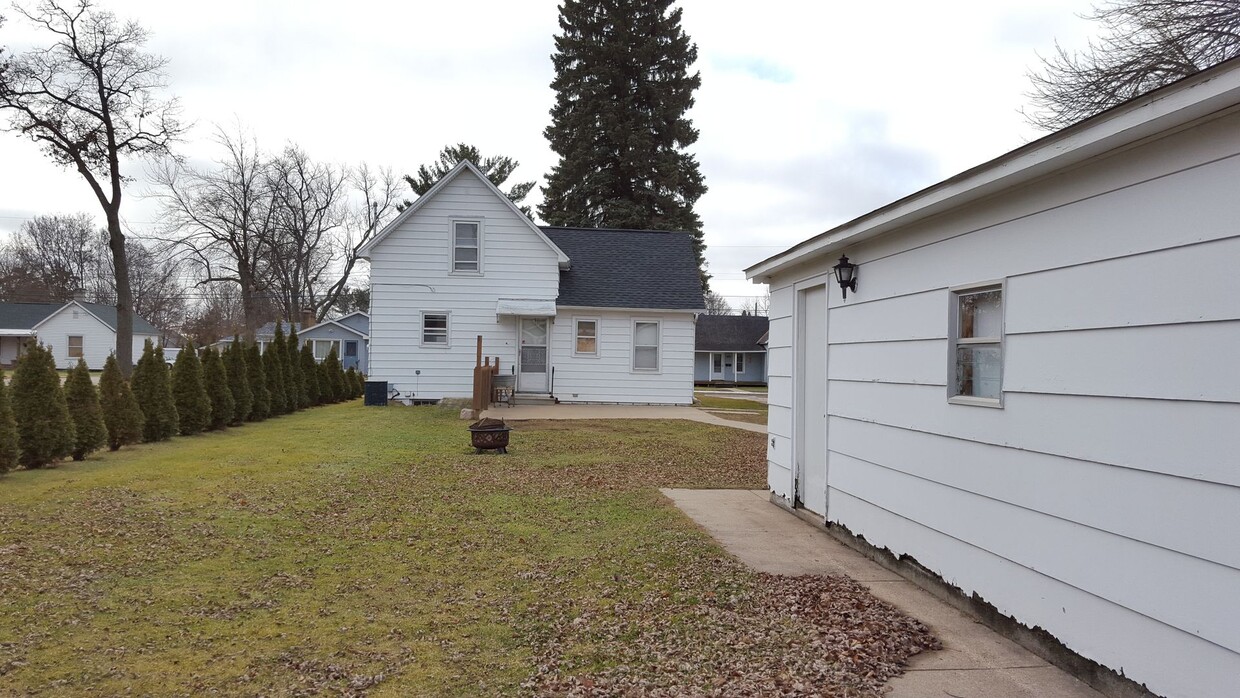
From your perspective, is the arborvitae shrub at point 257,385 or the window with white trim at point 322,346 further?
the window with white trim at point 322,346

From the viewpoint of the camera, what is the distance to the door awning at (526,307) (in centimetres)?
2033

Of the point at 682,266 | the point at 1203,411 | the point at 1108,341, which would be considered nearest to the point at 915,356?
the point at 1108,341

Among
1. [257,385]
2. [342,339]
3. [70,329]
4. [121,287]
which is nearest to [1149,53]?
[257,385]

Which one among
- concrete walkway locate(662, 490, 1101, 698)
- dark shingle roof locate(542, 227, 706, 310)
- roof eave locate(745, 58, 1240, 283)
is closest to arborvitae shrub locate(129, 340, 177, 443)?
concrete walkway locate(662, 490, 1101, 698)

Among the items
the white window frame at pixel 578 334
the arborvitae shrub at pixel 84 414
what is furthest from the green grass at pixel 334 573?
the white window frame at pixel 578 334

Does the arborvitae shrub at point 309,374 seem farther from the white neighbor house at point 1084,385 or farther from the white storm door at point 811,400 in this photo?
the white neighbor house at point 1084,385

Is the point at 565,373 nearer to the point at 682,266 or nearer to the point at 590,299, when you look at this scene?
the point at 590,299

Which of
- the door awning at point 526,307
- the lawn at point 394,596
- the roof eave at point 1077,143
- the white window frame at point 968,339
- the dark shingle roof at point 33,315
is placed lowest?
the lawn at point 394,596

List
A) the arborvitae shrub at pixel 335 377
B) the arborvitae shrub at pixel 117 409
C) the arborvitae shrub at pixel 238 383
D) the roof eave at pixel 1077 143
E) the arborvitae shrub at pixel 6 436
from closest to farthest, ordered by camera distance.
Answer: the roof eave at pixel 1077 143 → the arborvitae shrub at pixel 6 436 → the arborvitae shrub at pixel 117 409 → the arborvitae shrub at pixel 238 383 → the arborvitae shrub at pixel 335 377

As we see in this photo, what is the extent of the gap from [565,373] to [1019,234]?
56.8 feet

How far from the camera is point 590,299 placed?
70.3 ft

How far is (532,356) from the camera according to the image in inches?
841

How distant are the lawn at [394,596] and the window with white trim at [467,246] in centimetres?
1159

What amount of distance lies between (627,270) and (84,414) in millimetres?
14310
